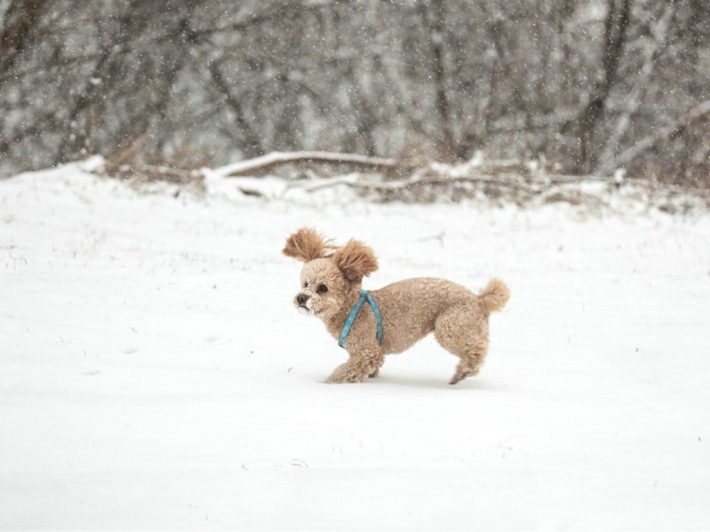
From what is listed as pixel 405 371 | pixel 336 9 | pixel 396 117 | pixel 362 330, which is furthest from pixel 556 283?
pixel 336 9

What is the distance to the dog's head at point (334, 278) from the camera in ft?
16.4

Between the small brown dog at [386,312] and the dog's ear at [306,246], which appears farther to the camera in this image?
the dog's ear at [306,246]

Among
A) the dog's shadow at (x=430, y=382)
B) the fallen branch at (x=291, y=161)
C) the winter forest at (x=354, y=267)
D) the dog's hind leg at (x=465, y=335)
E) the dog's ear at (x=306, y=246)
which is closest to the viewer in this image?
the winter forest at (x=354, y=267)

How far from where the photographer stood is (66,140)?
2100 centimetres

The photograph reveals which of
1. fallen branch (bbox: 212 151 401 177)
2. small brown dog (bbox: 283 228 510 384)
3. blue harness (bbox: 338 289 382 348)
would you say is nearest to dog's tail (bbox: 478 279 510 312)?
small brown dog (bbox: 283 228 510 384)

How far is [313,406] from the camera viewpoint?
438 centimetres

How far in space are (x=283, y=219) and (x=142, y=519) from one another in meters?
11.0

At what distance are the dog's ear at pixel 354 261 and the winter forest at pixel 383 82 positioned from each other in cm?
1567

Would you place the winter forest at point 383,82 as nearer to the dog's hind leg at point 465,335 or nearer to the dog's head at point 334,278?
the dog's head at point 334,278

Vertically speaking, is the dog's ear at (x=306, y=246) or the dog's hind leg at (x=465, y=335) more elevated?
the dog's ear at (x=306, y=246)

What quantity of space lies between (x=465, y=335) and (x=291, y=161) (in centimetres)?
1304

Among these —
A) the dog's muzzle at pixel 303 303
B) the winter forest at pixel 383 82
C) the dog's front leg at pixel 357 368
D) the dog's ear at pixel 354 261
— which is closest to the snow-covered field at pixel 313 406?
the dog's front leg at pixel 357 368

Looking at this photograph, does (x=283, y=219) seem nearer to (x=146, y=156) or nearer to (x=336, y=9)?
(x=146, y=156)

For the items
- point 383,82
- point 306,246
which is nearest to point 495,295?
point 306,246
